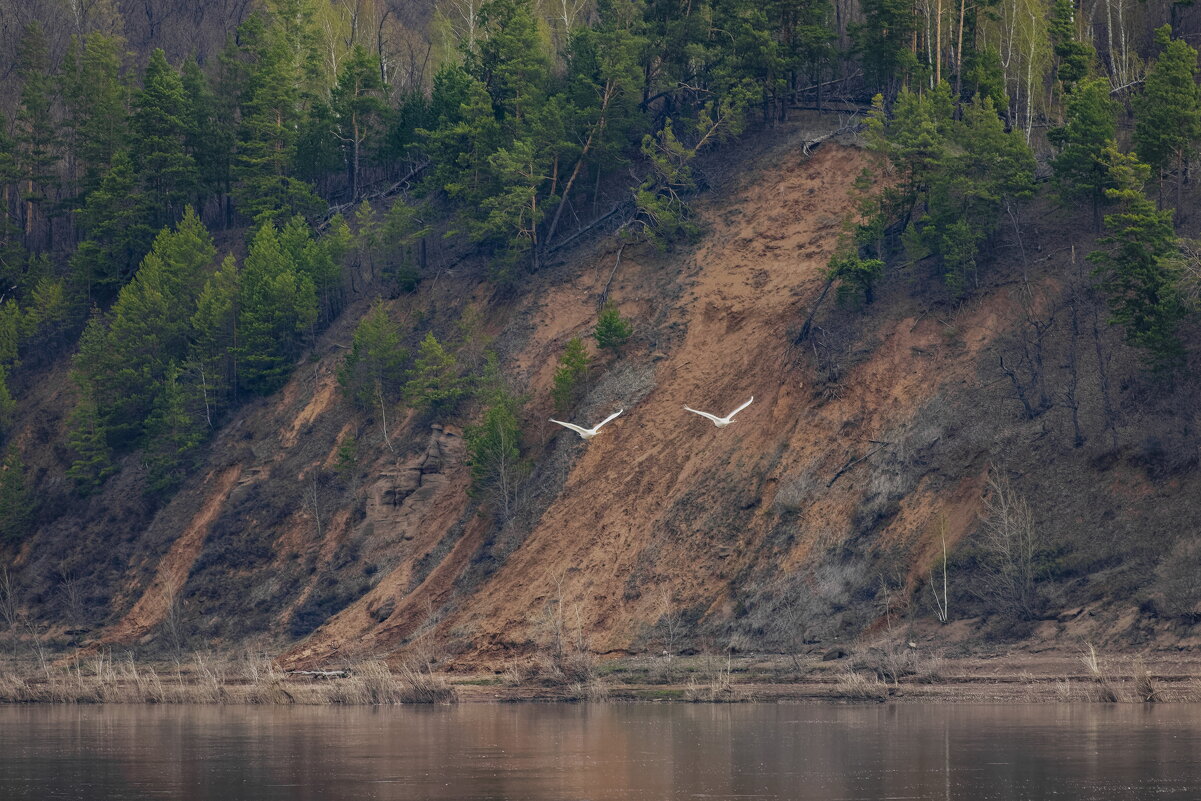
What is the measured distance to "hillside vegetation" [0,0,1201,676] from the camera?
5412cm

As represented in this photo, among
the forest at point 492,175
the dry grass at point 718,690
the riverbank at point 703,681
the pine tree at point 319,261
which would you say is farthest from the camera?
the pine tree at point 319,261

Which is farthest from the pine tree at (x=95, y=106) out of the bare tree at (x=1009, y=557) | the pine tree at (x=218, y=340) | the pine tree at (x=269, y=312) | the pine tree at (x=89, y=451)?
the bare tree at (x=1009, y=557)

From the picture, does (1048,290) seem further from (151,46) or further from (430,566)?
(151,46)

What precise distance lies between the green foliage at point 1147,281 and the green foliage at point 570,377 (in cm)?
1971

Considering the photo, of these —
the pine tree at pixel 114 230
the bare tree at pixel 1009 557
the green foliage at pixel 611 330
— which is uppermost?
the pine tree at pixel 114 230

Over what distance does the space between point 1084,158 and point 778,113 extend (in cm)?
1994

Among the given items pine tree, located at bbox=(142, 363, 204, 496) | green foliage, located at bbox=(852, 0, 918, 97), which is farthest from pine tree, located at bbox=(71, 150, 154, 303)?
green foliage, located at bbox=(852, 0, 918, 97)

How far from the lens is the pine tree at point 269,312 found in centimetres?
7600

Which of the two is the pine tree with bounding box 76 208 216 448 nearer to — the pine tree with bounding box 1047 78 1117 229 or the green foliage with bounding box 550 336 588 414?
the green foliage with bounding box 550 336 588 414

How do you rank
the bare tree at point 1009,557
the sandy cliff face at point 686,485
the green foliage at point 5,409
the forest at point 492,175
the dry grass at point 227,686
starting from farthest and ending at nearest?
the green foliage at point 5,409 → the forest at point 492,175 → the sandy cliff face at point 686,485 → the dry grass at point 227,686 → the bare tree at point 1009,557

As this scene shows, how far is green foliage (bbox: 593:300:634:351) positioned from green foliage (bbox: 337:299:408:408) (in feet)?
34.3

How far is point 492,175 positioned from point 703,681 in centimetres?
2993

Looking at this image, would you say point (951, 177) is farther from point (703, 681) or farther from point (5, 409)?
point (5, 409)

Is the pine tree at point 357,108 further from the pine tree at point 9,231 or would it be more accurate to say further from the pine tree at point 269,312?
the pine tree at point 9,231
